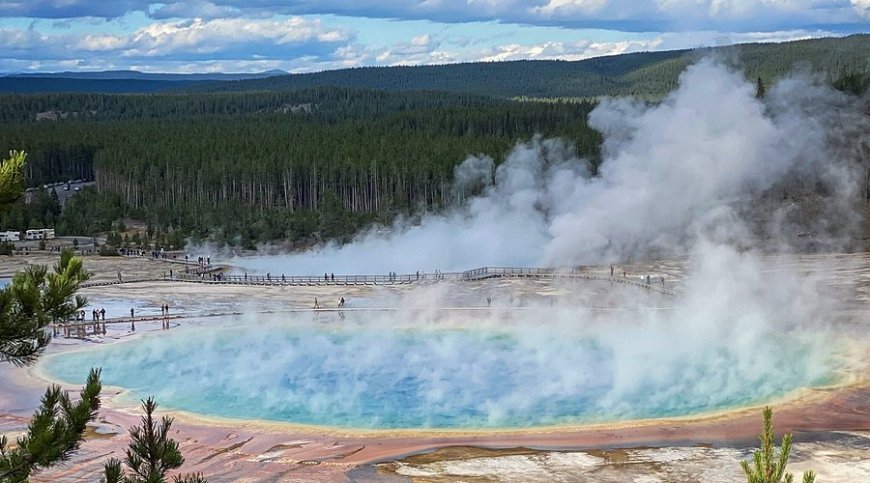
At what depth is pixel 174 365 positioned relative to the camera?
23.8 meters

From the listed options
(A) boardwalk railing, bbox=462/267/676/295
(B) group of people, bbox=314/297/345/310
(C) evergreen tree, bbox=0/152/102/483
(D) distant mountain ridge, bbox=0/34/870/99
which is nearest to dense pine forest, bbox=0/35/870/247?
(D) distant mountain ridge, bbox=0/34/870/99

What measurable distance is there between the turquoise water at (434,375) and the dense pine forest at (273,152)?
17.8 meters

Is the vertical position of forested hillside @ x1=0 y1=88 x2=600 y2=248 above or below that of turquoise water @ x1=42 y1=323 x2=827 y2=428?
above

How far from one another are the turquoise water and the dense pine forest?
1781 centimetres

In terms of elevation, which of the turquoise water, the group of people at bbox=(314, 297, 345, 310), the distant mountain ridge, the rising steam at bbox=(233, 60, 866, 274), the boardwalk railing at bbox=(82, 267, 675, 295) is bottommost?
the turquoise water

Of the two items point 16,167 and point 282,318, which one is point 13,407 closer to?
point 282,318

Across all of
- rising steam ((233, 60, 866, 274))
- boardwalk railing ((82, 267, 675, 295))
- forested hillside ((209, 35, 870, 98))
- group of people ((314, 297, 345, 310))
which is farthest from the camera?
forested hillside ((209, 35, 870, 98))

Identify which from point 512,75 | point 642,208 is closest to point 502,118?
point 642,208

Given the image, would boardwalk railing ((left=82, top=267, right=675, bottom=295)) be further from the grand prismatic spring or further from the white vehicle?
the white vehicle

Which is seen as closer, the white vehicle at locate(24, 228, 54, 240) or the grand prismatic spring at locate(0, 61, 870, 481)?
the grand prismatic spring at locate(0, 61, 870, 481)

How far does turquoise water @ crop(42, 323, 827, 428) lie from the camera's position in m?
19.3

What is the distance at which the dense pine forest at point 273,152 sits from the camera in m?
48.1

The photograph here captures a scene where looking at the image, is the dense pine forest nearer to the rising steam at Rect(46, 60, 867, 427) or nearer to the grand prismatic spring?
the grand prismatic spring

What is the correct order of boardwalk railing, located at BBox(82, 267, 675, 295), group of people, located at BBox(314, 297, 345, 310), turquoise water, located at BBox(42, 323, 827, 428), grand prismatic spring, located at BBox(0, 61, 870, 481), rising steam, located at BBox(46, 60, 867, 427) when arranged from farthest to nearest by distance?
boardwalk railing, located at BBox(82, 267, 675, 295) < group of people, located at BBox(314, 297, 345, 310) < rising steam, located at BBox(46, 60, 867, 427) < turquoise water, located at BBox(42, 323, 827, 428) < grand prismatic spring, located at BBox(0, 61, 870, 481)
